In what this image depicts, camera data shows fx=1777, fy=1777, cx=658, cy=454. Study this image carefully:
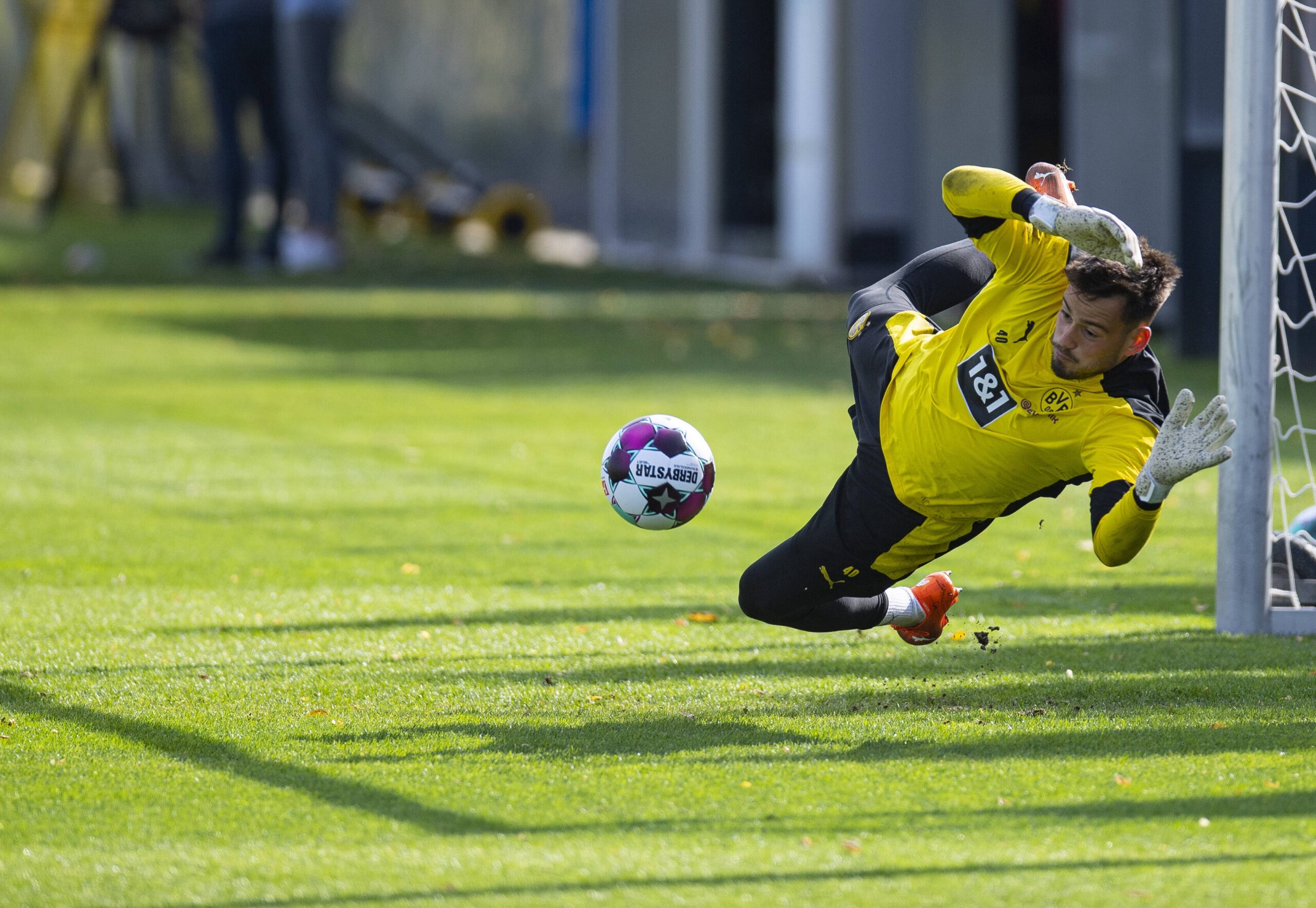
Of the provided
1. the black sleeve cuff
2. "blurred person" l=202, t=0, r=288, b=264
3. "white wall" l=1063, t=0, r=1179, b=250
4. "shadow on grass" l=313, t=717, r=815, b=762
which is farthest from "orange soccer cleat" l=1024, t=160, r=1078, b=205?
"blurred person" l=202, t=0, r=288, b=264

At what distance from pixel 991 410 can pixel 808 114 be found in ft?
47.2

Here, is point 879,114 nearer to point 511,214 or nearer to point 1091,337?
point 511,214

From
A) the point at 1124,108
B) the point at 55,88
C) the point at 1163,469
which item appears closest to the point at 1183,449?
the point at 1163,469

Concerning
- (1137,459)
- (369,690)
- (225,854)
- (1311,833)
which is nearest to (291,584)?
(369,690)

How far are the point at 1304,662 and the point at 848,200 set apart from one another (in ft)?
45.2

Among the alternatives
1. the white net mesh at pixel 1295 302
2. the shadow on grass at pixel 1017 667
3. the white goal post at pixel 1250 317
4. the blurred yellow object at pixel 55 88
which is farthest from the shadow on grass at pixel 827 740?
the blurred yellow object at pixel 55 88

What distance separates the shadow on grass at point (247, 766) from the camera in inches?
146

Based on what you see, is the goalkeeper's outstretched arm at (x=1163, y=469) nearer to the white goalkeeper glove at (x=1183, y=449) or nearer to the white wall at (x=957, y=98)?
the white goalkeeper glove at (x=1183, y=449)

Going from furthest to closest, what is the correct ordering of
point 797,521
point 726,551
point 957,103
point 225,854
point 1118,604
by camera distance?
point 957,103, point 797,521, point 726,551, point 1118,604, point 225,854

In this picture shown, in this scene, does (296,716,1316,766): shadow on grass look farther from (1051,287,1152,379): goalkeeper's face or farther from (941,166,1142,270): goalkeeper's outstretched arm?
Answer: (941,166,1142,270): goalkeeper's outstretched arm

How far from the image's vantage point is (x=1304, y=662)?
16.8 feet

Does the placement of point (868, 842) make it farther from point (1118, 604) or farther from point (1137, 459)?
point (1118, 604)

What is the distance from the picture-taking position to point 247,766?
4.11 metres

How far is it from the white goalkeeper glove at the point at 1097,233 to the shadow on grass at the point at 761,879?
1.34 m
